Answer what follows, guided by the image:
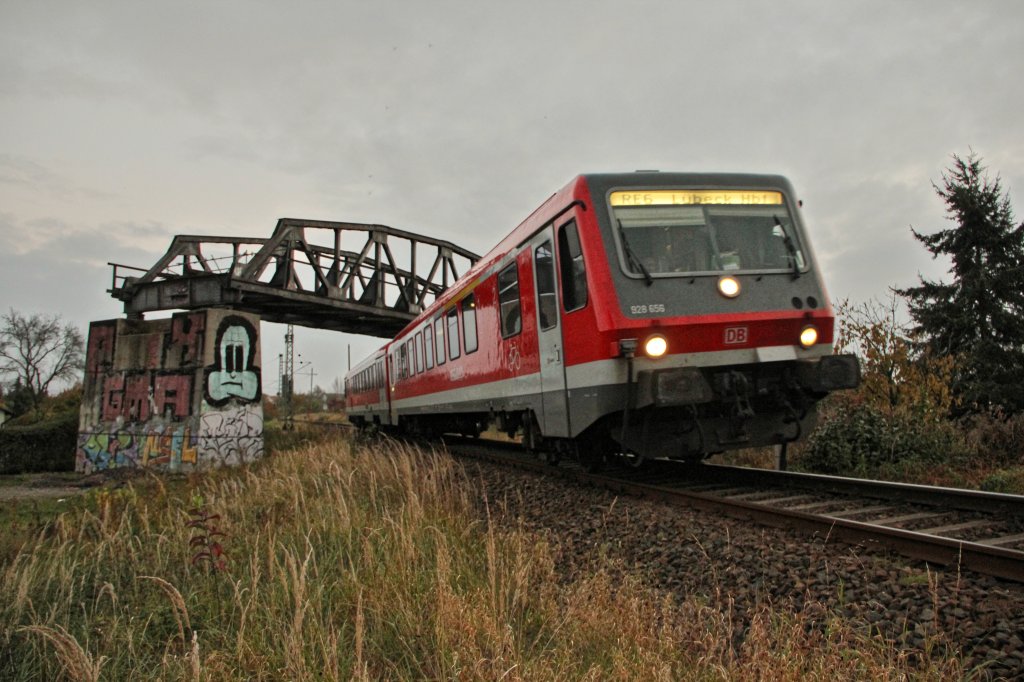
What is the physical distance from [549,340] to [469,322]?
339cm

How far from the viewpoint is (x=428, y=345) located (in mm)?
14164

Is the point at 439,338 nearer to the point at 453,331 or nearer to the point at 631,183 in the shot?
the point at 453,331

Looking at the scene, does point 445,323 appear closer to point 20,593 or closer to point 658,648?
point 20,593

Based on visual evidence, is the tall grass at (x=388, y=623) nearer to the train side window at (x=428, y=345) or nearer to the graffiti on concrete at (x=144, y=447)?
the train side window at (x=428, y=345)

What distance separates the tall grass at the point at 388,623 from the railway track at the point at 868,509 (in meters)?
1.23

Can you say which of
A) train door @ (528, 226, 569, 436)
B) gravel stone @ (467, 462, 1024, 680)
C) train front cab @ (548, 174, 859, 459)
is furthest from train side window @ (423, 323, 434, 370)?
gravel stone @ (467, 462, 1024, 680)

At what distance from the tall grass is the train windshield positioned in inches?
119

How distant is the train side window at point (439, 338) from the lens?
42.1ft

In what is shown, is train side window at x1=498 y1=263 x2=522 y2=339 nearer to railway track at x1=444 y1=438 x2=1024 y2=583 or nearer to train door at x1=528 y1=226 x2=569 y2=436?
train door at x1=528 y1=226 x2=569 y2=436

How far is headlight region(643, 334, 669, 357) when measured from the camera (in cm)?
648

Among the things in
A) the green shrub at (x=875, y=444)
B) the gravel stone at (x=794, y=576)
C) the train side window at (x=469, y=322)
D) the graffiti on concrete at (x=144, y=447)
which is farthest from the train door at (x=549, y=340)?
the graffiti on concrete at (x=144, y=447)

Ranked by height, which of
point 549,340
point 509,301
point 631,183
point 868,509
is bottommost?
point 868,509

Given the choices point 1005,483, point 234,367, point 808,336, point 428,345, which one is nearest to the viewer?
point 808,336

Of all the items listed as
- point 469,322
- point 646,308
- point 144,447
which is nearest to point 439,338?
point 469,322
